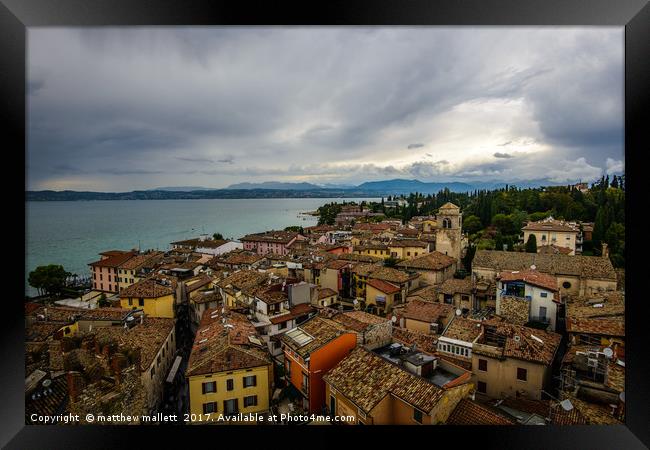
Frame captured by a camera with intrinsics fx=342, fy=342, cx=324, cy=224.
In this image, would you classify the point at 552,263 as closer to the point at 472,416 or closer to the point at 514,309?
the point at 514,309

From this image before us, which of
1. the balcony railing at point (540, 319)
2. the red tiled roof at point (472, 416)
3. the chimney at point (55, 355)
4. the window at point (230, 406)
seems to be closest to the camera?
the red tiled roof at point (472, 416)

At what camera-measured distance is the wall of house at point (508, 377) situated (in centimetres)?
430

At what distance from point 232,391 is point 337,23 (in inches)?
157

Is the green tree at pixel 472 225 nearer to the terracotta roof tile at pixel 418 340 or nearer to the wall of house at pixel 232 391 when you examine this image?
the terracotta roof tile at pixel 418 340

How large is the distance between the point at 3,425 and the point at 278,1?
238 centimetres

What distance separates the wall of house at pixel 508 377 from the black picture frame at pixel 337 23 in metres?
2.95

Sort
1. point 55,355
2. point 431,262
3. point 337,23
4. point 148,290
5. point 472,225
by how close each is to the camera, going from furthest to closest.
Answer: point 472,225, point 431,262, point 148,290, point 55,355, point 337,23

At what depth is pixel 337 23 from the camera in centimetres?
170

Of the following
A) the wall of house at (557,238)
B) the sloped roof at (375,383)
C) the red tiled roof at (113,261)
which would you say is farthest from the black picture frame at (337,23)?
the wall of house at (557,238)

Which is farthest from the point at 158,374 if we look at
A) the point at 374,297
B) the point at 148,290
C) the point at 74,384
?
the point at 374,297

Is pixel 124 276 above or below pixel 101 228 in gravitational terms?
below

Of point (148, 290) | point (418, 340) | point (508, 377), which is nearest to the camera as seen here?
point (508, 377)

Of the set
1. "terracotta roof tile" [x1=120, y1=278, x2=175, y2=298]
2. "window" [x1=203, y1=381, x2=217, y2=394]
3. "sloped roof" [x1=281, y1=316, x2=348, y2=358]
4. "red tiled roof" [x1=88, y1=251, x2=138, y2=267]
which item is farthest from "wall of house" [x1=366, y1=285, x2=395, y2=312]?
"red tiled roof" [x1=88, y1=251, x2=138, y2=267]

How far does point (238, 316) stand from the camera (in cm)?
639
